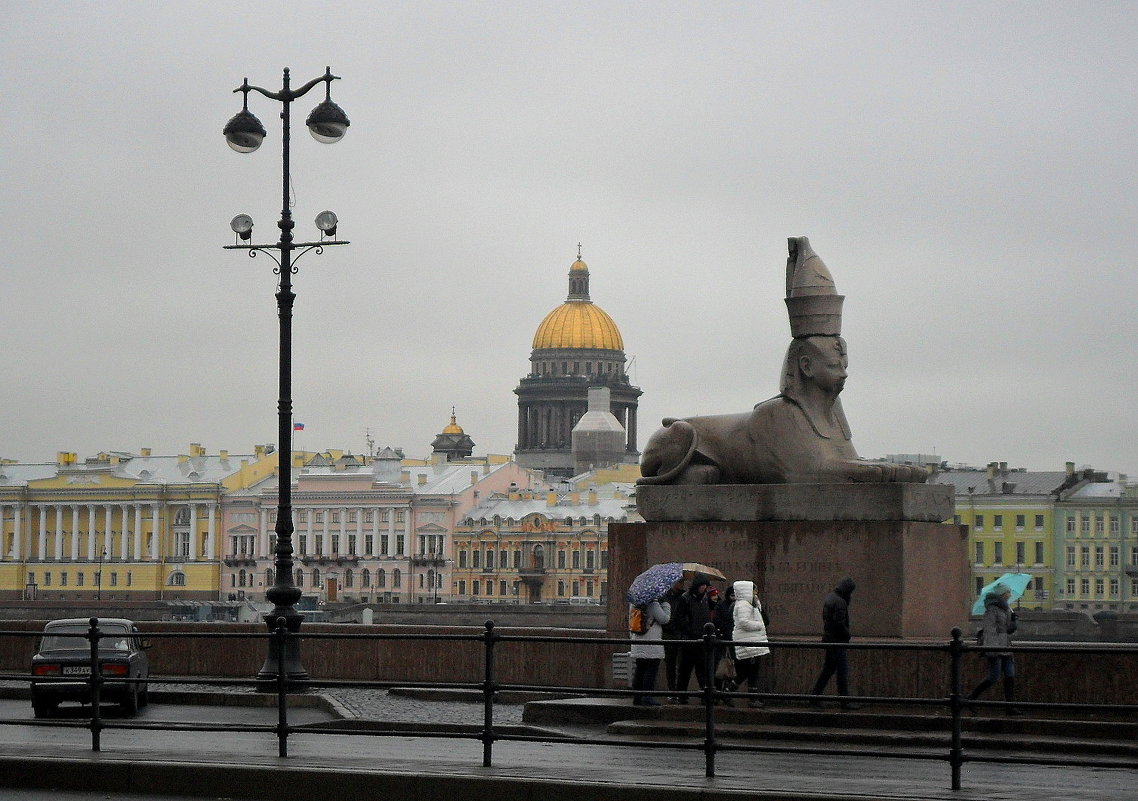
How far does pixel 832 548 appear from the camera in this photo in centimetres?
1720

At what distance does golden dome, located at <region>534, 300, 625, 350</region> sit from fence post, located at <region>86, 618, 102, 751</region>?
486 ft

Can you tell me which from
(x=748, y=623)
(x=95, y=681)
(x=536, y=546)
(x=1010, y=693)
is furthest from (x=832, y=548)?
(x=536, y=546)

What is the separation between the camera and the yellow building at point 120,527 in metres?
123

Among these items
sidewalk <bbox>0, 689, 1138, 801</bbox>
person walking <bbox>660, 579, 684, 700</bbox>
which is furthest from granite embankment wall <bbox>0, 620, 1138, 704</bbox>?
sidewalk <bbox>0, 689, 1138, 801</bbox>

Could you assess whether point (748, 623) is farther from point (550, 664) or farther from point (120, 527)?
point (120, 527)

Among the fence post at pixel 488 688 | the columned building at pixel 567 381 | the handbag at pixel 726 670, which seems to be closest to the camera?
the fence post at pixel 488 688

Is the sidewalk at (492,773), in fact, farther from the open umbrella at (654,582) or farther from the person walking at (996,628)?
the open umbrella at (654,582)

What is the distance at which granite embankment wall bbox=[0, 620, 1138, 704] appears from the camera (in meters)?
15.4

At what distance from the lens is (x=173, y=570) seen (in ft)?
407

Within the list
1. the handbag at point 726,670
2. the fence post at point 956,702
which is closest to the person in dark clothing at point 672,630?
the handbag at point 726,670

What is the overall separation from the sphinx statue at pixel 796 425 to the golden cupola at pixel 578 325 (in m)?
143

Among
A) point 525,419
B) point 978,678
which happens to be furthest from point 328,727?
point 525,419

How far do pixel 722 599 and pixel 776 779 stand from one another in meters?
5.50

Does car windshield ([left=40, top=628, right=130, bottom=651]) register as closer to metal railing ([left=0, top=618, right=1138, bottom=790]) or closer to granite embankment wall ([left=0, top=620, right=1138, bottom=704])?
granite embankment wall ([left=0, top=620, right=1138, bottom=704])
